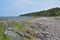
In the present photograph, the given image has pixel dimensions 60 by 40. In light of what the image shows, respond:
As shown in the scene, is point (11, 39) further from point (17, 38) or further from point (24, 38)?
point (24, 38)

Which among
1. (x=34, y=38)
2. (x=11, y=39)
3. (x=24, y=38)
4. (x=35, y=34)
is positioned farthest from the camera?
(x=35, y=34)

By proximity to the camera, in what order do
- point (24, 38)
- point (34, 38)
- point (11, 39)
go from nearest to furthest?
point (11, 39), point (24, 38), point (34, 38)

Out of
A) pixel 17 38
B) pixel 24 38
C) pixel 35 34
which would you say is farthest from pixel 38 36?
pixel 17 38

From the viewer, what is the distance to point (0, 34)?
47.6 ft

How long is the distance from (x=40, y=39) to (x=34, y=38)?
61 centimetres

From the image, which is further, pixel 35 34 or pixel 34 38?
pixel 35 34

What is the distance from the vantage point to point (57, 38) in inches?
719

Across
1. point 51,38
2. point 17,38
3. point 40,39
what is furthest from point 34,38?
point 17,38

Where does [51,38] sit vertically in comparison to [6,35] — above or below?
below

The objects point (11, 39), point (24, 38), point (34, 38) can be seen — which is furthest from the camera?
point (34, 38)

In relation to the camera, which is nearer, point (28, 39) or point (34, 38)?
point (28, 39)

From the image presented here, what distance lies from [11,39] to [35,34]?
5.47 m

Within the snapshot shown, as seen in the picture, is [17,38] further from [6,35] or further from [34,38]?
[34,38]

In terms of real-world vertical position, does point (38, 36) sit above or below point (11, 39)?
below
